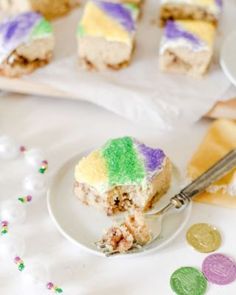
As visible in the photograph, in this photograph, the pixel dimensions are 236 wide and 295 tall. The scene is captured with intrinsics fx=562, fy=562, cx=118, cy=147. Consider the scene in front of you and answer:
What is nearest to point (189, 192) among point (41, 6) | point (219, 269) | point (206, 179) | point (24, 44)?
point (206, 179)

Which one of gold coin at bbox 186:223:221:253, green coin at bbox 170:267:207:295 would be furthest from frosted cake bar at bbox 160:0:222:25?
green coin at bbox 170:267:207:295

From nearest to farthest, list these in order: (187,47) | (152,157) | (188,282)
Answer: (188,282) < (152,157) < (187,47)

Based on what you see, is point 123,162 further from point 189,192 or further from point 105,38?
point 105,38

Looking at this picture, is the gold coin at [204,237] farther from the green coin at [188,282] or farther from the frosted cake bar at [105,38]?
the frosted cake bar at [105,38]

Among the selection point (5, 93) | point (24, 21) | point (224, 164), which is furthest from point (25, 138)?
point (224, 164)

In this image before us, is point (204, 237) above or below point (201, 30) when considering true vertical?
below

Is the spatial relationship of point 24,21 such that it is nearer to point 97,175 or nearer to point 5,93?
point 5,93
